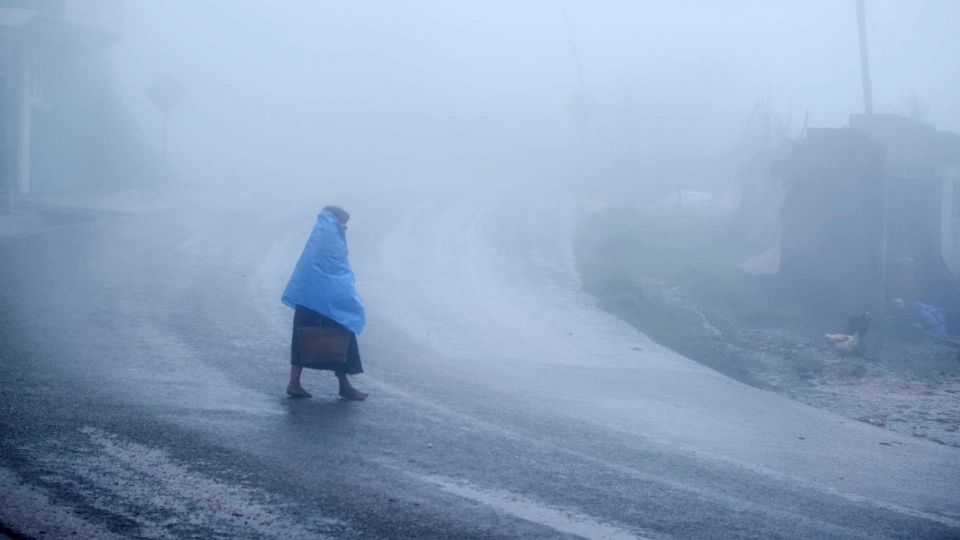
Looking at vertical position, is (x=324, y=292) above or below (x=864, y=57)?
below

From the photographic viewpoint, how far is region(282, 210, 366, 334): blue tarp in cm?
865

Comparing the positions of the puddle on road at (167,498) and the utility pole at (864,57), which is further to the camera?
the utility pole at (864,57)

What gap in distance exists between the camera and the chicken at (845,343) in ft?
46.9

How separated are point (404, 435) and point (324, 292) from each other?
161cm

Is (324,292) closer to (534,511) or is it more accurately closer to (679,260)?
(534,511)

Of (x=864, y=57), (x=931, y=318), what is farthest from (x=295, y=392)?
(x=864, y=57)

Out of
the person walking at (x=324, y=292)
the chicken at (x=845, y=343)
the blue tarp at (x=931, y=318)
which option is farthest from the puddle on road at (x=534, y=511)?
the blue tarp at (x=931, y=318)

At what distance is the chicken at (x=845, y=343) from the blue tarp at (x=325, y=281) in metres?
8.46

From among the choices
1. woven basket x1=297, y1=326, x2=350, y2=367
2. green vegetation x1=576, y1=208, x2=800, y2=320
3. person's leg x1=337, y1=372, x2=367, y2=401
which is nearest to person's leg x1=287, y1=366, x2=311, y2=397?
woven basket x1=297, y1=326, x2=350, y2=367

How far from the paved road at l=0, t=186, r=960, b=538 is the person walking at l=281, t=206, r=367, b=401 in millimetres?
451

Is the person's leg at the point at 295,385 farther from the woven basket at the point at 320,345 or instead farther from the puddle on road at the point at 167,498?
the puddle on road at the point at 167,498

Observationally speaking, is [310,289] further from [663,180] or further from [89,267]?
[663,180]

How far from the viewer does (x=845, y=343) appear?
47.0ft

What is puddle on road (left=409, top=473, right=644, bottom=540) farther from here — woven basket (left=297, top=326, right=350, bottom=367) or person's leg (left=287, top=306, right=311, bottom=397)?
person's leg (left=287, top=306, right=311, bottom=397)
